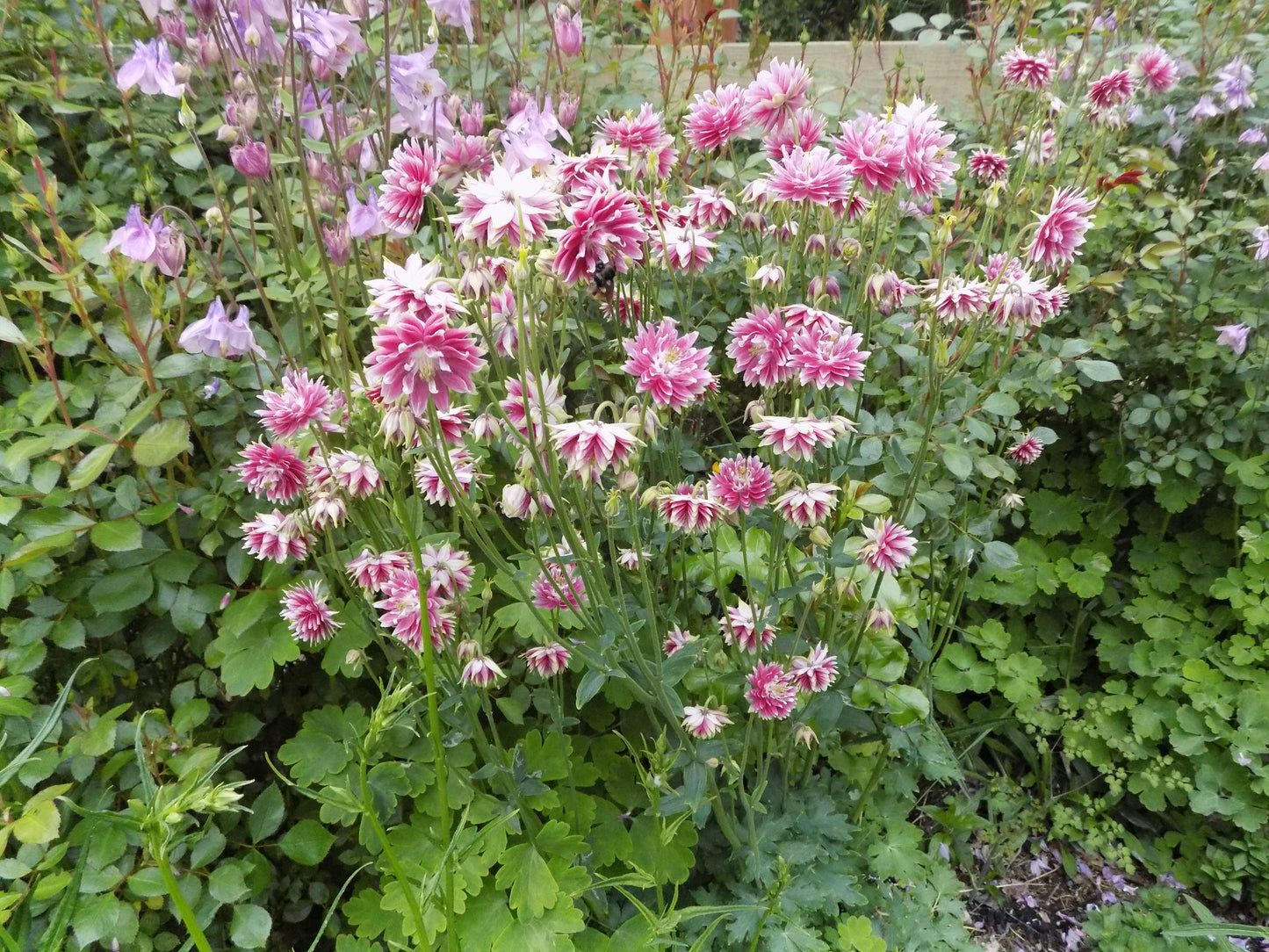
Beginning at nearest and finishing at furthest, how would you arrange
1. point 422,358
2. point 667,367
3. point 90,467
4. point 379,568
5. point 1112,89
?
point 422,358 → point 667,367 → point 379,568 → point 90,467 → point 1112,89

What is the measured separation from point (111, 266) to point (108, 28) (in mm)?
1266

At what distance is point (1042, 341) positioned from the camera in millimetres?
2148

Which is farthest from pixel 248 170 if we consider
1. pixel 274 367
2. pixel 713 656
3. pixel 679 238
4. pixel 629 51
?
pixel 629 51

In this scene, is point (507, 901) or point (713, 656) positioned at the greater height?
point (713, 656)

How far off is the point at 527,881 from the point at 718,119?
1544 millimetres

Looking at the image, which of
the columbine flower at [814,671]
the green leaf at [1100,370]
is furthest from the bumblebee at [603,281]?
the green leaf at [1100,370]

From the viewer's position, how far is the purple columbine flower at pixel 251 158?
1.39 meters

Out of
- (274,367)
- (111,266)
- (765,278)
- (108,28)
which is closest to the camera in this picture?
(765,278)

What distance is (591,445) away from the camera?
1099 millimetres

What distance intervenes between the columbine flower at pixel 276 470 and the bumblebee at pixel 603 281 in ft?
2.04

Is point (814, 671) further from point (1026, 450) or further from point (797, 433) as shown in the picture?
point (1026, 450)

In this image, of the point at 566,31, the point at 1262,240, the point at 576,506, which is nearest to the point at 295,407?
the point at 576,506

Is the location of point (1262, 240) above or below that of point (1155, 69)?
below

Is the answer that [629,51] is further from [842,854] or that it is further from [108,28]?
[842,854]
